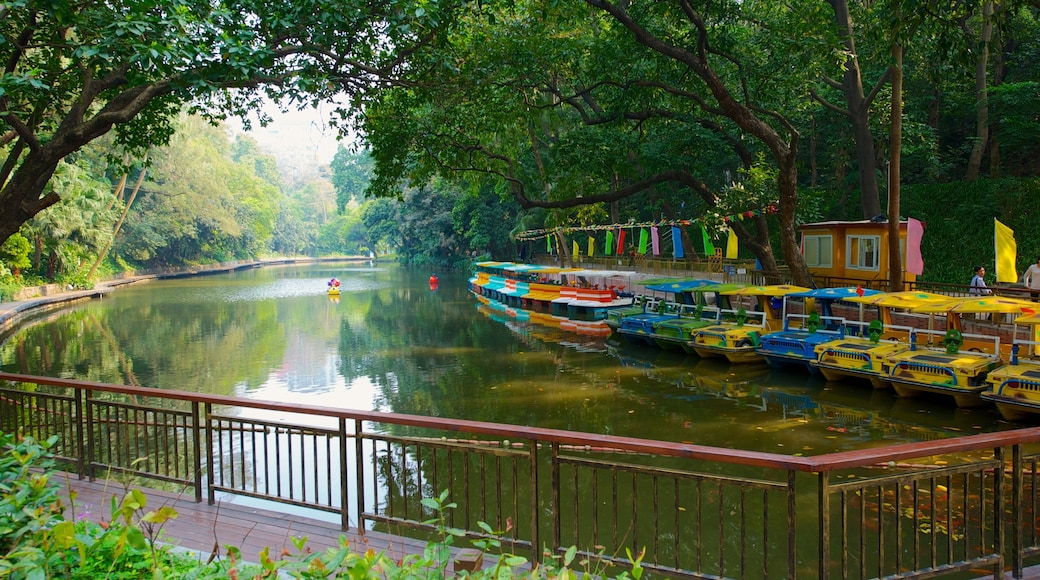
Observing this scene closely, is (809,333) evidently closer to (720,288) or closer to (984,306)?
(720,288)

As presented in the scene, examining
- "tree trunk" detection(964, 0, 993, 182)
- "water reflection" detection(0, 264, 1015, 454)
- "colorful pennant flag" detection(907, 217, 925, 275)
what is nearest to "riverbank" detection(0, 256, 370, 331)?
"water reflection" detection(0, 264, 1015, 454)

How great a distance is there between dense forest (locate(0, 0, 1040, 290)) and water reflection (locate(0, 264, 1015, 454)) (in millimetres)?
4796

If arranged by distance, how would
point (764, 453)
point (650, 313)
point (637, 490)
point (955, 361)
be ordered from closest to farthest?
point (764, 453) < point (637, 490) < point (955, 361) < point (650, 313)

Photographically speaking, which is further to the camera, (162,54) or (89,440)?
(162,54)

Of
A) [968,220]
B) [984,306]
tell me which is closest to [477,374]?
[984,306]

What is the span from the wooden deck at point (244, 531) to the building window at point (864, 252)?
67.6ft

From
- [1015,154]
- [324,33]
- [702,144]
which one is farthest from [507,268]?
[324,33]

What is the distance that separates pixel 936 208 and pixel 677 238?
9.36m

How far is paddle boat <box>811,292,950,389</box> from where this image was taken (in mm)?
15727

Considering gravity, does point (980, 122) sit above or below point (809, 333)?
above

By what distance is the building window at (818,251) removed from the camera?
23922 mm

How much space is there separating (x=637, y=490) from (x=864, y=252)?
16518 millimetres

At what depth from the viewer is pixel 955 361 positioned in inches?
568

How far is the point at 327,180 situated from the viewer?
568 feet
